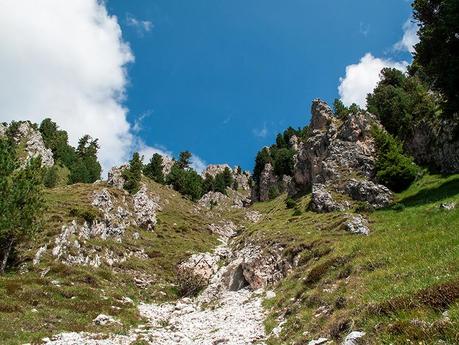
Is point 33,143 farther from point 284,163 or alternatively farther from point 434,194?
point 434,194

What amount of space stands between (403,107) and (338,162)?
58.0 feet

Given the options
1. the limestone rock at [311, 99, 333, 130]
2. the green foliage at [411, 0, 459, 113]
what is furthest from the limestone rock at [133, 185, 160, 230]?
the green foliage at [411, 0, 459, 113]

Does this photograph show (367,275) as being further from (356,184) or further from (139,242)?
(139,242)

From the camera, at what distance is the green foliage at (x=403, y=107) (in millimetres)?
68581

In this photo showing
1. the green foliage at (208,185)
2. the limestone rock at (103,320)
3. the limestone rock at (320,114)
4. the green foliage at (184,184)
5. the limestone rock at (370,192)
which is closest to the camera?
the limestone rock at (103,320)

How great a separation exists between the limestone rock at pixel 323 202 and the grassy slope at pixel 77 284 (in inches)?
868

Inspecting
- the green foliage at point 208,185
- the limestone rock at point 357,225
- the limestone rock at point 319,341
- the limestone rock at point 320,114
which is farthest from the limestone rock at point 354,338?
the green foliage at point 208,185

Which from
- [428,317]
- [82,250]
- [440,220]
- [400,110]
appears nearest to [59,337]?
[428,317]

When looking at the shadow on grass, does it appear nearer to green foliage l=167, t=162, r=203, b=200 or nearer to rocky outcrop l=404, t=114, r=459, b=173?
rocky outcrop l=404, t=114, r=459, b=173

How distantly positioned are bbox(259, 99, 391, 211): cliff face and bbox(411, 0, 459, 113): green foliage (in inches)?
702

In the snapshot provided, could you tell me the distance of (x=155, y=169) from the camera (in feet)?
517

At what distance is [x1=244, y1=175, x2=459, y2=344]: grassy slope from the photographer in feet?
38.8

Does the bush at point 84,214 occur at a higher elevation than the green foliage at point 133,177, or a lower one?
lower

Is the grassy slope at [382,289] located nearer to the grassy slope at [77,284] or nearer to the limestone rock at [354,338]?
the limestone rock at [354,338]
